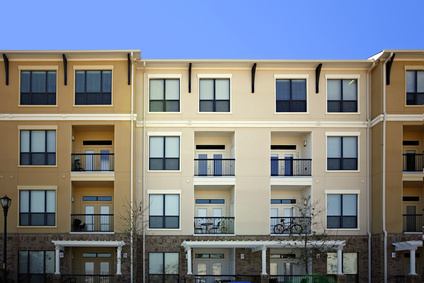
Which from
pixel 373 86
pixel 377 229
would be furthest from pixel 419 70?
pixel 377 229

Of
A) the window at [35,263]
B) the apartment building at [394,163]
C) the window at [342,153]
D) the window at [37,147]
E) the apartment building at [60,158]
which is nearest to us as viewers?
the apartment building at [394,163]

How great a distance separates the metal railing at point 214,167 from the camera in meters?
36.5

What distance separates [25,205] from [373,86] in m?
20.7

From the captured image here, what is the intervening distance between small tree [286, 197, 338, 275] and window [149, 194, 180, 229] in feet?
21.4

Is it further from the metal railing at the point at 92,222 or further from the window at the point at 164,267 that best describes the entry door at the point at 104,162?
the window at the point at 164,267

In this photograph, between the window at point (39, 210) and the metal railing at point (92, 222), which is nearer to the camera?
the window at point (39, 210)

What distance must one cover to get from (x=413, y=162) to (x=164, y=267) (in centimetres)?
1546

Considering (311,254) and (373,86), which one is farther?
(373,86)

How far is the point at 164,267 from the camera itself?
35.2 metres

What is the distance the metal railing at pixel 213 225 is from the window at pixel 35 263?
825 cm

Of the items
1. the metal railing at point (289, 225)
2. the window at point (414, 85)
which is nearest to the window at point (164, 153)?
the metal railing at point (289, 225)

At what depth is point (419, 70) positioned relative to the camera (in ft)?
116

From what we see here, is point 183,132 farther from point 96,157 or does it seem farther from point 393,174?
point 393,174

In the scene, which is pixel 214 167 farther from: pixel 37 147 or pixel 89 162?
pixel 37 147
